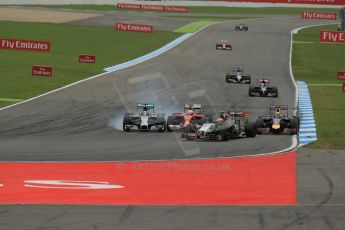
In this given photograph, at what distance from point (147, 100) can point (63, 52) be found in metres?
24.2

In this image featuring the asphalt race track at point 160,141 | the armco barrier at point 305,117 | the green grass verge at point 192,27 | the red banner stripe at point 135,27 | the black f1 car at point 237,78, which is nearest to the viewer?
the asphalt race track at point 160,141

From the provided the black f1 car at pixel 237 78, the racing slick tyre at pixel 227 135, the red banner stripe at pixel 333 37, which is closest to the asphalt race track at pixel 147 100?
the racing slick tyre at pixel 227 135

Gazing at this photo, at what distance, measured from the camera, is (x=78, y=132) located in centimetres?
2856

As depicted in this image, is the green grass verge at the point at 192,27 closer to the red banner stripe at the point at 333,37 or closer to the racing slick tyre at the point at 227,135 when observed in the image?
the red banner stripe at the point at 333,37

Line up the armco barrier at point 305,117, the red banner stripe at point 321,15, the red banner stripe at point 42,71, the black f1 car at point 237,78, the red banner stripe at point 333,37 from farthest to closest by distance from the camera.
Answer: the red banner stripe at point 321,15, the red banner stripe at point 333,37, the red banner stripe at point 42,71, the black f1 car at point 237,78, the armco barrier at point 305,117

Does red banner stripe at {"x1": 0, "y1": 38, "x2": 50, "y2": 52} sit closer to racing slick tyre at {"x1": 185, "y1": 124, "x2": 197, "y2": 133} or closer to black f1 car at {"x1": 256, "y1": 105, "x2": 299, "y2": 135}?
black f1 car at {"x1": 256, "y1": 105, "x2": 299, "y2": 135}

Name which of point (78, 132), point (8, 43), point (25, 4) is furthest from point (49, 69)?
point (25, 4)

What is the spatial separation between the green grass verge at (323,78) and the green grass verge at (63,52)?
40.2 ft

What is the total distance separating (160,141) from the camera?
2689 centimetres

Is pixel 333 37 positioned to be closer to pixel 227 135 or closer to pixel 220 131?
pixel 227 135

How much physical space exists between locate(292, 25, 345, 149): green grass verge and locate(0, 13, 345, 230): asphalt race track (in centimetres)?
136

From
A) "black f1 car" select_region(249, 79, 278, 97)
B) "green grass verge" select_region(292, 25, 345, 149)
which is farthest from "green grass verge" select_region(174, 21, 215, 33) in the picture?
"black f1 car" select_region(249, 79, 278, 97)

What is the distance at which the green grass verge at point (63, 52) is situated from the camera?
43.8 m

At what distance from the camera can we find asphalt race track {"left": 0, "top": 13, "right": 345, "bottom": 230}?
1446 cm
